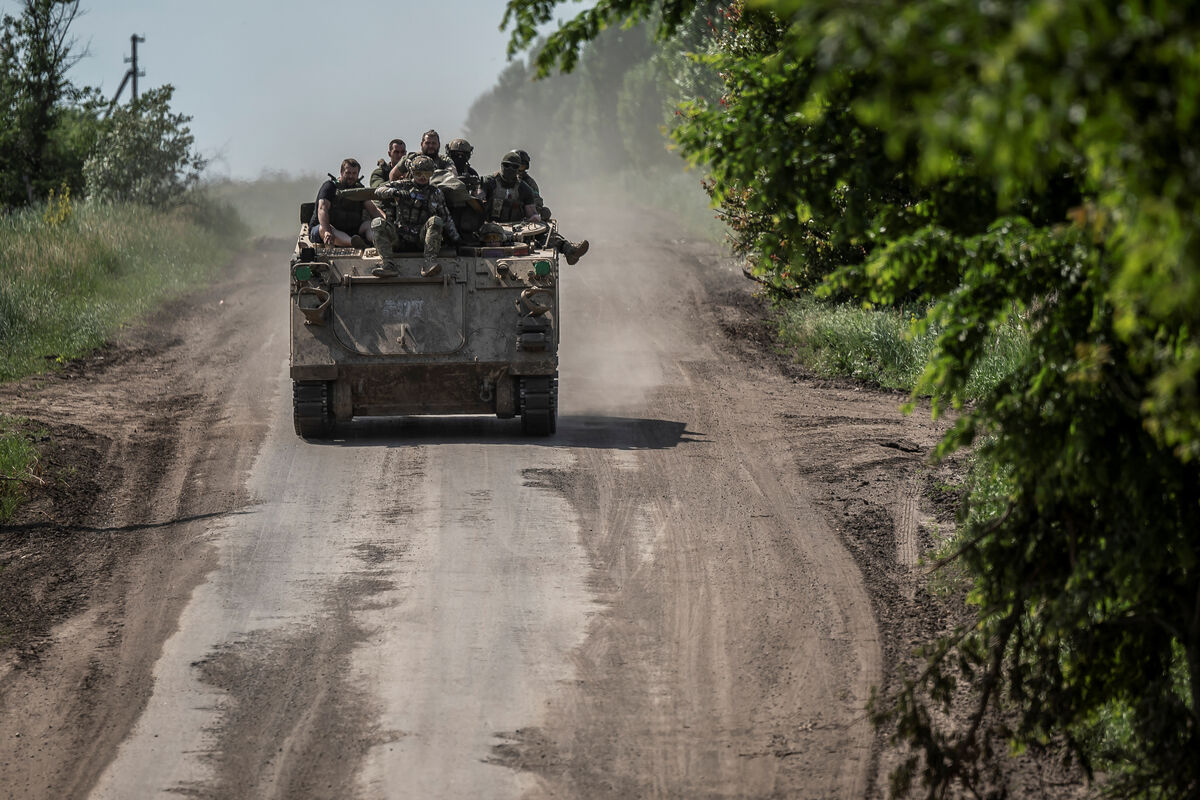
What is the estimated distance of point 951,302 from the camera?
491 centimetres

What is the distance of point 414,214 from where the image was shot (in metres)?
12.9

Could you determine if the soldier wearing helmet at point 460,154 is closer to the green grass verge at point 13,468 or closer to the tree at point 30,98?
the green grass verge at point 13,468

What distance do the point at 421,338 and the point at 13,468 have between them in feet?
11.6

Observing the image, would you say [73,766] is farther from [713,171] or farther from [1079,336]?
[1079,336]

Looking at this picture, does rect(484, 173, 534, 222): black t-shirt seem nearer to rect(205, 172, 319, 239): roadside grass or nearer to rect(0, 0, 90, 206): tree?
rect(0, 0, 90, 206): tree

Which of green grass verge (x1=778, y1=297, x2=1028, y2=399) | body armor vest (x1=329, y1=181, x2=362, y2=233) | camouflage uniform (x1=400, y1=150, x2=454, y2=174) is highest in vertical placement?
camouflage uniform (x1=400, y1=150, x2=454, y2=174)

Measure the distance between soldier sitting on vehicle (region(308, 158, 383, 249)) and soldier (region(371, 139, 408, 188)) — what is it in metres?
0.23

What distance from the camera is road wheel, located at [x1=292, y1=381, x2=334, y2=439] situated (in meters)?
12.7

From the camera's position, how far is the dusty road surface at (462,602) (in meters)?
6.46

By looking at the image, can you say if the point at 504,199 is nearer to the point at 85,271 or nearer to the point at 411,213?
the point at 411,213

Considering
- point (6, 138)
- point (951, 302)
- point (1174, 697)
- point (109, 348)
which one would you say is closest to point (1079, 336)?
point (951, 302)

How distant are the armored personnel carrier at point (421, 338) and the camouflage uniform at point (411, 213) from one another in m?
0.18

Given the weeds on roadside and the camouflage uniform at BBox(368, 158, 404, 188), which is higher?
the camouflage uniform at BBox(368, 158, 404, 188)

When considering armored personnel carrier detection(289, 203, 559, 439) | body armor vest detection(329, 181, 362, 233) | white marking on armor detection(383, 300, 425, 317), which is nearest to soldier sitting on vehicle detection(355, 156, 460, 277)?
armored personnel carrier detection(289, 203, 559, 439)
